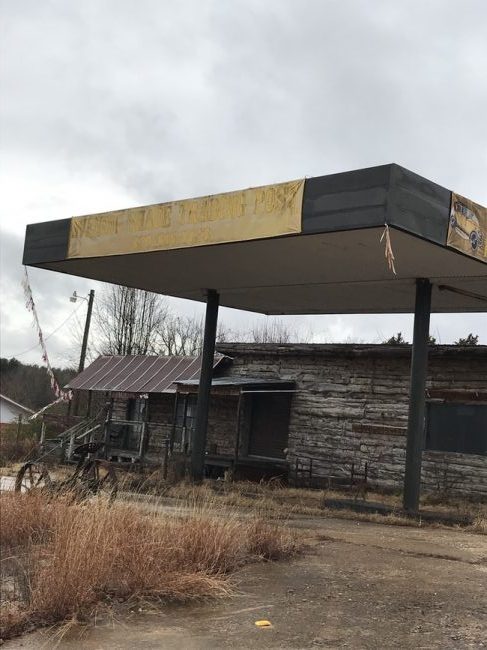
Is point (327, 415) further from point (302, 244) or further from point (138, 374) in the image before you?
point (138, 374)

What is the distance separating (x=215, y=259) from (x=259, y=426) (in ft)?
27.9

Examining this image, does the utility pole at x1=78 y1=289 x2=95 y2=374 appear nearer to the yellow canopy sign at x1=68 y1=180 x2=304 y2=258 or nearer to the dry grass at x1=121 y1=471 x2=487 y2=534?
the dry grass at x1=121 y1=471 x2=487 y2=534

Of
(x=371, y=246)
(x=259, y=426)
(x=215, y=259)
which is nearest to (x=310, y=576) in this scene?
(x=371, y=246)

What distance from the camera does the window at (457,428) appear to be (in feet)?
51.0

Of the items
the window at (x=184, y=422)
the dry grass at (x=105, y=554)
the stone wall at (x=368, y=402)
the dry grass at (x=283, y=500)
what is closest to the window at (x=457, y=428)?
the stone wall at (x=368, y=402)

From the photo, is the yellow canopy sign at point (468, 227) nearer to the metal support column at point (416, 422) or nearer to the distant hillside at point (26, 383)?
the metal support column at point (416, 422)

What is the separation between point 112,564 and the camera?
6266 mm

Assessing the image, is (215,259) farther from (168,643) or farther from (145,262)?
(168,643)

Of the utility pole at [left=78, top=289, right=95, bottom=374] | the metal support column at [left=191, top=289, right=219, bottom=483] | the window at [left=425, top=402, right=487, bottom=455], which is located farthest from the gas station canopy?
the utility pole at [left=78, top=289, right=95, bottom=374]

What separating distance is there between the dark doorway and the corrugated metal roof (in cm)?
223

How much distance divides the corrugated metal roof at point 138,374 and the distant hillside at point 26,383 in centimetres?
3639

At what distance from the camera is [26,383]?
79.2 m

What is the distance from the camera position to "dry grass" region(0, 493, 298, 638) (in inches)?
229

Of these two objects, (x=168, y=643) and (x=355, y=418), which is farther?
(x=355, y=418)
